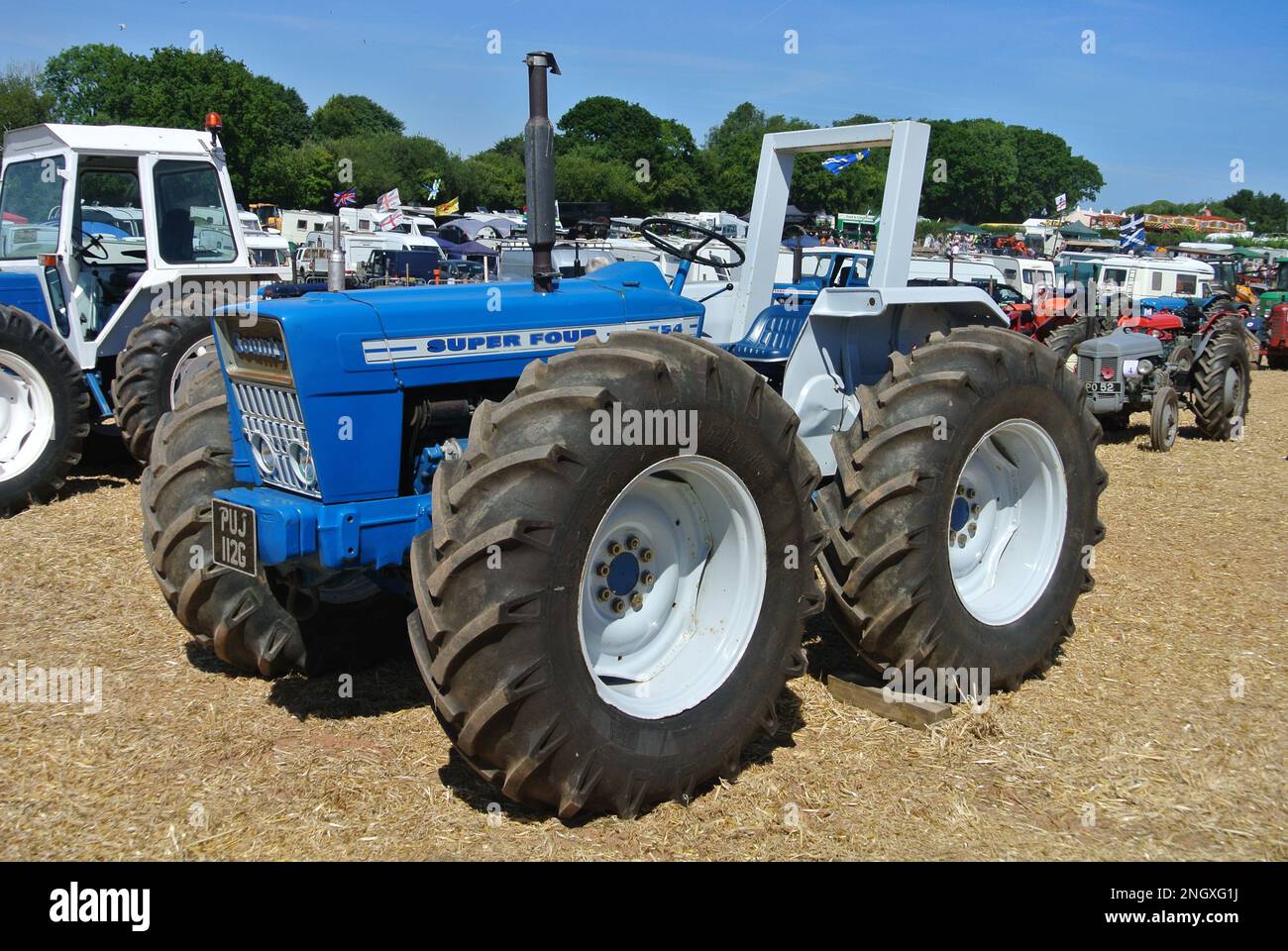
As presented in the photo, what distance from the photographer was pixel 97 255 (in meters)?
8.88

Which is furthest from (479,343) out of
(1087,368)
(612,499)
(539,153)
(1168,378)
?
(1168,378)

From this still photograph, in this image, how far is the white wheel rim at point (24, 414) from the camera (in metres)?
7.86

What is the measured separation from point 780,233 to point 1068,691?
2.46 meters

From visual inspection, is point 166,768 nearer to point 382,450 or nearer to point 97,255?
point 382,450

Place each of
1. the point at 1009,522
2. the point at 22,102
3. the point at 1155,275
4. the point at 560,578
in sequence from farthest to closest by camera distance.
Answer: the point at 22,102 → the point at 1155,275 → the point at 1009,522 → the point at 560,578

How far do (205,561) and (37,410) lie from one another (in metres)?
4.70

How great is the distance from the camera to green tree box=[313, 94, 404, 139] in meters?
77.6

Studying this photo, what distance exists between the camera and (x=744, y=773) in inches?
149

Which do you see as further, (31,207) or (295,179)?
(295,179)

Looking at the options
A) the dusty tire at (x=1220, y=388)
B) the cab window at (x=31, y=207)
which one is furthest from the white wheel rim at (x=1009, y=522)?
→ the dusty tire at (x=1220, y=388)

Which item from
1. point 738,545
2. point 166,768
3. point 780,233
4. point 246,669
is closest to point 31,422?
point 246,669

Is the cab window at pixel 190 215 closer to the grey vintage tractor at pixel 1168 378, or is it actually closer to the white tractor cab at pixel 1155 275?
the grey vintage tractor at pixel 1168 378

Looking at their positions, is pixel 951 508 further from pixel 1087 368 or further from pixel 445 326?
pixel 1087 368

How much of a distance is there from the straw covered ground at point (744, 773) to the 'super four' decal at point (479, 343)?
1420mm
